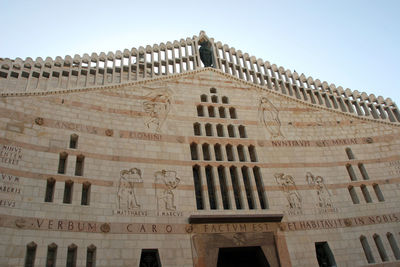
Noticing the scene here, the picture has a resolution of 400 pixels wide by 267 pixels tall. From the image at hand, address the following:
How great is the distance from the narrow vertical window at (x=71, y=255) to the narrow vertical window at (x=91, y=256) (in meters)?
0.41

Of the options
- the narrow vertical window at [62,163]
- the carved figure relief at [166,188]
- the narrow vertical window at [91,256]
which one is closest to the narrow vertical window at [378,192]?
the carved figure relief at [166,188]

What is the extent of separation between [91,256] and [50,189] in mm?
2750

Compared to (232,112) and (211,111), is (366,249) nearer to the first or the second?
(232,112)

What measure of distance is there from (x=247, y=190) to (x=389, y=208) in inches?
246

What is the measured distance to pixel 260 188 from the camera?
15023mm

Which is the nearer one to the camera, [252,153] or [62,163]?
[62,163]

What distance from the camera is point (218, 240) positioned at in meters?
12.9

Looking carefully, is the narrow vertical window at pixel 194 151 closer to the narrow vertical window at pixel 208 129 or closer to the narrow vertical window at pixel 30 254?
the narrow vertical window at pixel 208 129

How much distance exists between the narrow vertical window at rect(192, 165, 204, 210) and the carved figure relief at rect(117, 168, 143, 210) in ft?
7.54

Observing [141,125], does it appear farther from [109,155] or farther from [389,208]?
[389,208]

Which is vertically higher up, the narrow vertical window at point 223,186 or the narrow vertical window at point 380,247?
the narrow vertical window at point 223,186

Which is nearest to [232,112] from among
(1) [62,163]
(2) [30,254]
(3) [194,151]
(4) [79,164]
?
(3) [194,151]

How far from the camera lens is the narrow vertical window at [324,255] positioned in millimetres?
13711

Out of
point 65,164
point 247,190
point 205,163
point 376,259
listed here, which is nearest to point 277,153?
point 247,190
